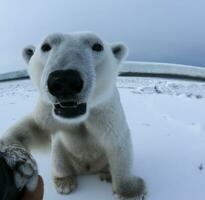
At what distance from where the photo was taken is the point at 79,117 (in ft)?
5.11

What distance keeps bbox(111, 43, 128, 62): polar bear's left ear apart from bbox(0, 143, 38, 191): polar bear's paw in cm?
81

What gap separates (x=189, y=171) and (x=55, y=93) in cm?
102

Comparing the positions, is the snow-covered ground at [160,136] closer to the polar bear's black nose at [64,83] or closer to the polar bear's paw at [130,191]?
the polar bear's paw at [130,191]

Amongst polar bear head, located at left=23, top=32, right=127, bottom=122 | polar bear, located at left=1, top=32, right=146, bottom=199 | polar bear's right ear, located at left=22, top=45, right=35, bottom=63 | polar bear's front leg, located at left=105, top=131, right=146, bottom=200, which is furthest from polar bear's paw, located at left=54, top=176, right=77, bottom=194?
polar bear's right ear, located at left=22, top=45, right=35, bottom=63

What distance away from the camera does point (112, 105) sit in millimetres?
1821

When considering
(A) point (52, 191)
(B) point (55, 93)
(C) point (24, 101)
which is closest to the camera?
(B) point (55, 93)

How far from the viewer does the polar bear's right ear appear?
1875 millimetres

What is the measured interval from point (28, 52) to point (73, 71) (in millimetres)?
592

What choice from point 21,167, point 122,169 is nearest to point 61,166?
point 122,169

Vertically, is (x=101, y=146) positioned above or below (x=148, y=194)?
above

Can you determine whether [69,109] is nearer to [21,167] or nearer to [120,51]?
[21,167]

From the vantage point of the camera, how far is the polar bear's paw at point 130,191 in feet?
6.02

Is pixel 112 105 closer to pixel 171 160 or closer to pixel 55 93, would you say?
pixel 55 93

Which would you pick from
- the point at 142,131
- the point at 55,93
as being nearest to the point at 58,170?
the point at 55,93
